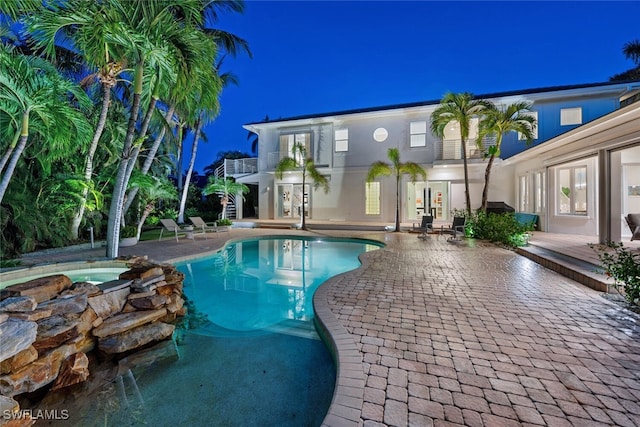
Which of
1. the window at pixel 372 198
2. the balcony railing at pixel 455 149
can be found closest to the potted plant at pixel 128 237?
the window at pixel 372 198

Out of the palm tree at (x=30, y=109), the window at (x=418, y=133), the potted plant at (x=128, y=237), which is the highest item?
the window at (x=418, y=133)

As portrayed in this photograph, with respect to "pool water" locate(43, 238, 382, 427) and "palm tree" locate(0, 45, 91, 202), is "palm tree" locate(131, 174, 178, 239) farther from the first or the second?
"pool water" locate(43, 238, 382, 427)

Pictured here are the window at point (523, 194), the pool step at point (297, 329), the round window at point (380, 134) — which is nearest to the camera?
the pool step at point (297, 329)

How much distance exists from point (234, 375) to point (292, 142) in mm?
17490

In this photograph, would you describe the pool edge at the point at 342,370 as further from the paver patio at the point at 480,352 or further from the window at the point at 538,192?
the window at the point at 538,192

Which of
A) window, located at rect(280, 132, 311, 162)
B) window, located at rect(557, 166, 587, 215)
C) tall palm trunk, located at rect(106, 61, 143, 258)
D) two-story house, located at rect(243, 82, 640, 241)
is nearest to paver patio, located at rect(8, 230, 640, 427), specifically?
tall palm trunk, located at rect(106, 61, 143, 258)

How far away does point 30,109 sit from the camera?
582cm

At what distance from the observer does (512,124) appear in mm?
10852

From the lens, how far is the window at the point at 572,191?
10570 mm

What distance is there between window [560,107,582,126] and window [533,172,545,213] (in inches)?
173

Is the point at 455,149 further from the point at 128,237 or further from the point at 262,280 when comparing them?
the point at 128,237

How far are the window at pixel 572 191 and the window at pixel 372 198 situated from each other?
8.52m

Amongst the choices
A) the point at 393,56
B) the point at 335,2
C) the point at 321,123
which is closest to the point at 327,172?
the point at 321,123

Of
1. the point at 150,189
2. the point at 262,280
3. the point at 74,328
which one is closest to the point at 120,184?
the point at 150,189
